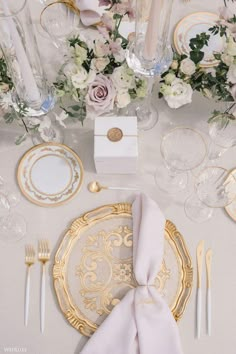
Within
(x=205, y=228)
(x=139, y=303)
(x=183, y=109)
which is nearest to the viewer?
(x=139, y=303)

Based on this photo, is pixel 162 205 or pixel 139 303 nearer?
pixel 139 303

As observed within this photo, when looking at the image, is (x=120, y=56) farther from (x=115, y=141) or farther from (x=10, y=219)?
(x=10, y=219)

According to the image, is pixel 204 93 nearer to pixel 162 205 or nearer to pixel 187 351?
pixel 162 205

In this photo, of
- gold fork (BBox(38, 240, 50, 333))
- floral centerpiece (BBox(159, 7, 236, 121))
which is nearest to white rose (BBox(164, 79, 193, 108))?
floral centerpiece (BBox(159, 7, 236, 121))

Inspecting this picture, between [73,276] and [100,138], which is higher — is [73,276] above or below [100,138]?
below

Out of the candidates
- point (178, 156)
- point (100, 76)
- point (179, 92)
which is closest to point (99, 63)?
point (100, 76)

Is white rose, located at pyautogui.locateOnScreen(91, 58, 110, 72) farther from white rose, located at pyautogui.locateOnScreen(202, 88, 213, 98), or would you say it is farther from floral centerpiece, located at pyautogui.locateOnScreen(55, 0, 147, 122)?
white rose, located at pyautogui.locateOnScreen(202, 88, 213, 98)

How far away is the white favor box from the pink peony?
5cm

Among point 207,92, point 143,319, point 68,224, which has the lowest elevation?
point 143,319

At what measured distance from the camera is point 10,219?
53.7 inches

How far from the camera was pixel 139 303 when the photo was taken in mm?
1241

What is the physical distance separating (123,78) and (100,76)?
61 mm

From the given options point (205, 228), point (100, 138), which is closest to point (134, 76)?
point (100, 138)

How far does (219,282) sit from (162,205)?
26 centimetres
